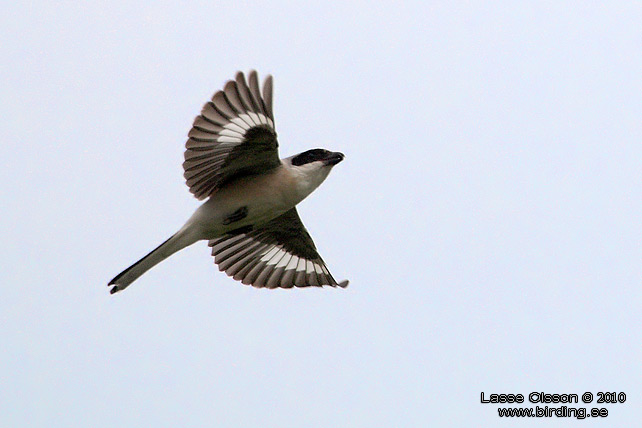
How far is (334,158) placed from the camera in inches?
296

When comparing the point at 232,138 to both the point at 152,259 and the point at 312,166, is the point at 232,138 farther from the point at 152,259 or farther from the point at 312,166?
the point at 152,259

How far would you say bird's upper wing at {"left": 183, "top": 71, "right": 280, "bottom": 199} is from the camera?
6805 millimetres

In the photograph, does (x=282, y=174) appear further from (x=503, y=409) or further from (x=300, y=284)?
(x=503, y=409)

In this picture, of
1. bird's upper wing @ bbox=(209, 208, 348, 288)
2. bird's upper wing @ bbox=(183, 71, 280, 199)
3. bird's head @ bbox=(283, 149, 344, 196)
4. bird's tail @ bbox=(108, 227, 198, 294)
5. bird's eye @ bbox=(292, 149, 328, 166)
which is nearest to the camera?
bird's upper wing @ bbox=(183, 71, 280, 199)

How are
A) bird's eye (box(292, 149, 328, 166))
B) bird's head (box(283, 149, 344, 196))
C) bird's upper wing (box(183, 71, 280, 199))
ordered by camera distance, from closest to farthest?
bird's upper wing (box(183, 71, 280, 199)), bird's head (box(283, 149, 344, 196)), bird's eye (box(292, 149, 328, 166))

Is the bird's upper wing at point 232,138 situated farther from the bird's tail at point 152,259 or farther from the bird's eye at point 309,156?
the bird's tail at point 152,259

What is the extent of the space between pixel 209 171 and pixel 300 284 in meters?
1.81

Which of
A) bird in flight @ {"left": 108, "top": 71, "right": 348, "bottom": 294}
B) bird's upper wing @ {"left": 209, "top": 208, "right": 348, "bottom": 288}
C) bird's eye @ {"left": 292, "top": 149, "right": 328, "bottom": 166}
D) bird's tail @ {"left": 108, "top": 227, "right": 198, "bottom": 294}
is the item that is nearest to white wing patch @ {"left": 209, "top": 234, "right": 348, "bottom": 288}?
bird's upper wing @ {"left": 209, "top": 208, "right": 348, "bottom": 288}

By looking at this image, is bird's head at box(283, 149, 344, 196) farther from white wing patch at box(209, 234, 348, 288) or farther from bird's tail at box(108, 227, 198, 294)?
white wing patch at box(209, 234, 348, 288)

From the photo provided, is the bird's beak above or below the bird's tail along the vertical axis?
above

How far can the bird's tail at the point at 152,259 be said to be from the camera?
7.33m

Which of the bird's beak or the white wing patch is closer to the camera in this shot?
the bird's beak

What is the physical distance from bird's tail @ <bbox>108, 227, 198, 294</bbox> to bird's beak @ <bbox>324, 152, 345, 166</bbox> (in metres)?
1.18

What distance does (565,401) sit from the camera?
28.1 feet
